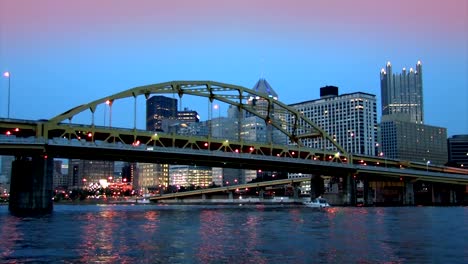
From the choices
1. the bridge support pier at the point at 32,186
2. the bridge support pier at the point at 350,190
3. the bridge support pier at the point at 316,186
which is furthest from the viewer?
the bridge support pier at the point at 316,186

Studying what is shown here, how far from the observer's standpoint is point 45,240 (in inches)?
1741

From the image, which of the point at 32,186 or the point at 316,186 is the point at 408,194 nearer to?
the point at 316,186

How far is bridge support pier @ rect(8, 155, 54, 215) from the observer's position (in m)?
94.9

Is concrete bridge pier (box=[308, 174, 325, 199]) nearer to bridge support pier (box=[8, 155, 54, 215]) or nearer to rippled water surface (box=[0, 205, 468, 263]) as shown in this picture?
bridge support pier (box=[8, 155, 54, 215])

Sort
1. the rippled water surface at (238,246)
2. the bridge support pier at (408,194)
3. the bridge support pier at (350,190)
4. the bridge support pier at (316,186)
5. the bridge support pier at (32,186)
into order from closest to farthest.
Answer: the rippled water surface at (238,246), the bridge support pier at (32,186), the bridge support pier at (350,190), the bridge support pier at (408,194), the bridge support pier at (316,186)

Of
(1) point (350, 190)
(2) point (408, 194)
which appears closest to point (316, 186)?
(1) point (350, 190)

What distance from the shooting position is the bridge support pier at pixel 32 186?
94.9m

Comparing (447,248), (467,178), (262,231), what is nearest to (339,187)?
(467,178)

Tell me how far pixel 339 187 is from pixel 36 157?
311 feet

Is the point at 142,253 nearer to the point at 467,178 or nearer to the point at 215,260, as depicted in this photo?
the point at 215,260

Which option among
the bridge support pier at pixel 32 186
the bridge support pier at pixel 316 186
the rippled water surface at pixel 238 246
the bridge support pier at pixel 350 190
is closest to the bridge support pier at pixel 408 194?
the bridge support pier at pixel 350 190

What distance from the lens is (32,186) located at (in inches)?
3743

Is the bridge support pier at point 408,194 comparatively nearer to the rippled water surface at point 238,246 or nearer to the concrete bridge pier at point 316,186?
the concrete bridge pier at point 316,186

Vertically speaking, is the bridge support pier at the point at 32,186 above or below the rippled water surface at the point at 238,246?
above
